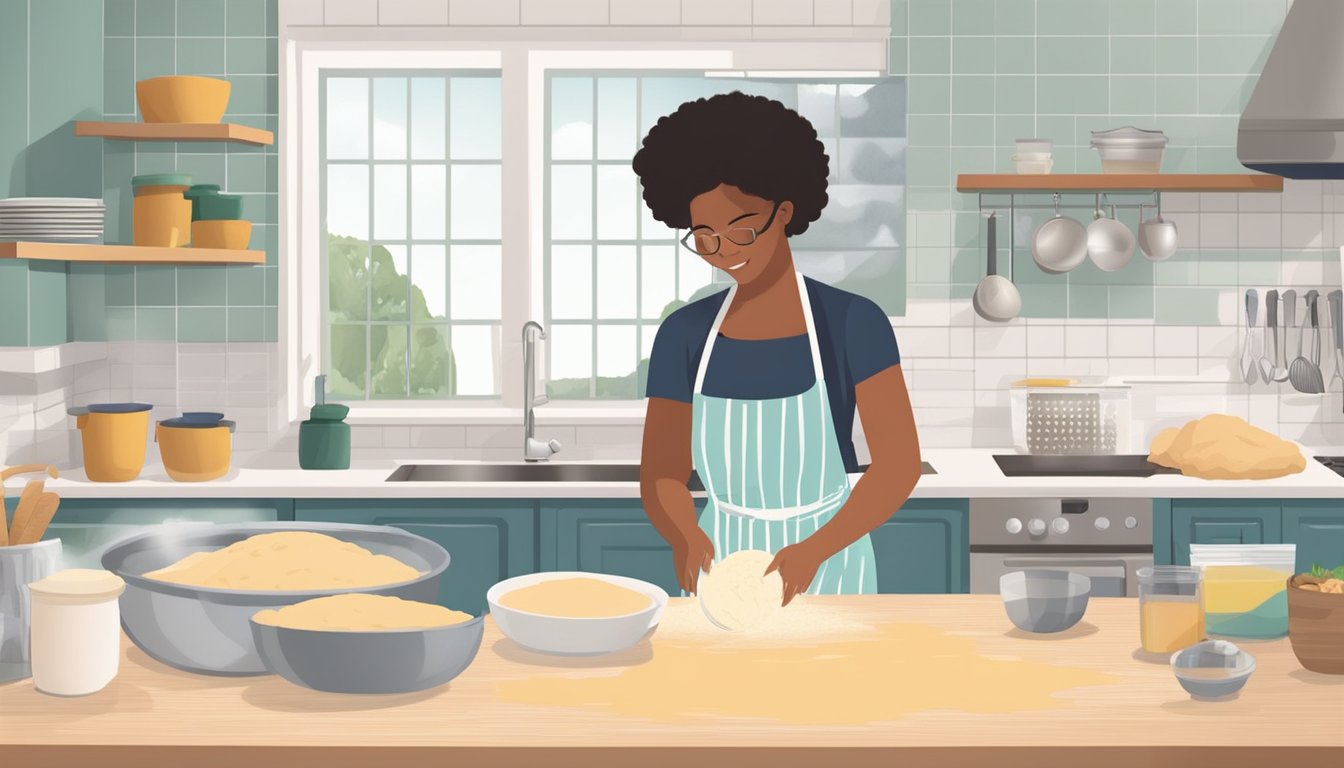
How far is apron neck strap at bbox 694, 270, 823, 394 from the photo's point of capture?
98.7 inches

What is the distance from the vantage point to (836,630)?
6.49 feet

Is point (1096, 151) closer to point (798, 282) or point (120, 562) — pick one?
point (798, 282)

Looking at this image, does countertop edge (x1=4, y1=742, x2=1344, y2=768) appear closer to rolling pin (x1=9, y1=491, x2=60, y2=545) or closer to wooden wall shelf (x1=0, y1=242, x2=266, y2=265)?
rolling pin (x1=9, y1=491, x2=60, y2=545)

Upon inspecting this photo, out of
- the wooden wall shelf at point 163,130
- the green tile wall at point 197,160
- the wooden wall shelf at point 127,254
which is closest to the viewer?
the wooden wall shelf at point 127,254

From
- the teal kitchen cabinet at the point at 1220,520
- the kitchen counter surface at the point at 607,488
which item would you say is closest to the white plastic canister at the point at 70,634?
the kitchen counter surface at the point at 607,488

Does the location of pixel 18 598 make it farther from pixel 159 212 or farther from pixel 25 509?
pixel 159 212

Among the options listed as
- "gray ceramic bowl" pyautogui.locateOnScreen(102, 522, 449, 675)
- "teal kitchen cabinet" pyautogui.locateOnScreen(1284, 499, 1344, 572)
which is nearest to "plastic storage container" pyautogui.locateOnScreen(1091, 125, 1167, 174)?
"teal kitchen cabinet" pyautogui.locateOnScreen(1284, 499, 1344, 572)

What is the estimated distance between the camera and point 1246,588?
6.33ft

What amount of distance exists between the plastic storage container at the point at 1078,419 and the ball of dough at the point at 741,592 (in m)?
2.28

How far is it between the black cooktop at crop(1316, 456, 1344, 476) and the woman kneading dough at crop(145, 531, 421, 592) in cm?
294

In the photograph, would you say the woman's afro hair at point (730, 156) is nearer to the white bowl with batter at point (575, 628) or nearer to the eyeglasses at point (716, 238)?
the eyeglasses at point (716, 238)

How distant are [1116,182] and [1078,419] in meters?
0.68

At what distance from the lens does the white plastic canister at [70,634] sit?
166 centimetres

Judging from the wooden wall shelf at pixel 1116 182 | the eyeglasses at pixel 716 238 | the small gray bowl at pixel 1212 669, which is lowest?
the small gray bowl at pixel 1212 669
